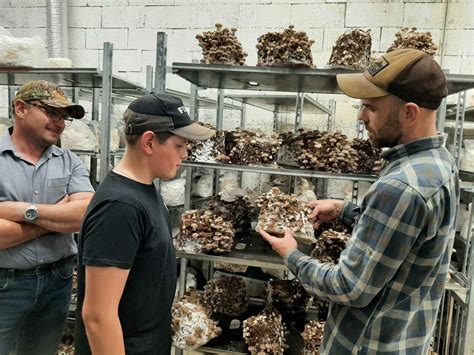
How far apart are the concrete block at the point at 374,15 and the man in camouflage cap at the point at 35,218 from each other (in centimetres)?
273

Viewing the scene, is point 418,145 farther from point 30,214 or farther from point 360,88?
point 30,214

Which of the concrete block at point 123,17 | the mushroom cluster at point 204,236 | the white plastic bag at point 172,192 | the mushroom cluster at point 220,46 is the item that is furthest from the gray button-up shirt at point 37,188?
the concrete block at point 123,17

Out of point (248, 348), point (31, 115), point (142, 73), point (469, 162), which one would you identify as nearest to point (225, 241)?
point (248, 348)

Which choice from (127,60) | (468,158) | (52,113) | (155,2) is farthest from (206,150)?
(155,2)

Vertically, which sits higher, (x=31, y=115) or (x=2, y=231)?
(x=31, y=115)

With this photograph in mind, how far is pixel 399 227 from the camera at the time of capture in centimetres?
106

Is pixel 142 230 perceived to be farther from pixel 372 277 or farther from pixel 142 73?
pixel 142 73

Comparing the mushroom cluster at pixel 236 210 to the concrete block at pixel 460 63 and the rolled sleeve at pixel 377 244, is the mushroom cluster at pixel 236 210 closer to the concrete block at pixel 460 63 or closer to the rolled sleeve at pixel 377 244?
the rolled sleeve at pixel 377 244

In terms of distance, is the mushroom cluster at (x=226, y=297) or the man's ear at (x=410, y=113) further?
the mushroom cluster at (x=226, y=297)

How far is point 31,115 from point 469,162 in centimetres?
274

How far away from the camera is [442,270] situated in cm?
120

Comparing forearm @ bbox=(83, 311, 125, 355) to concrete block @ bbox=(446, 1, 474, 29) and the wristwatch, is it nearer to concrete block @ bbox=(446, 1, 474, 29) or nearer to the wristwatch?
the wristwatch

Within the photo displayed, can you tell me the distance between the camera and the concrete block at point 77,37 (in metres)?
3.96

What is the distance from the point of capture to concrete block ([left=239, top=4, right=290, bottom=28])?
356cm
